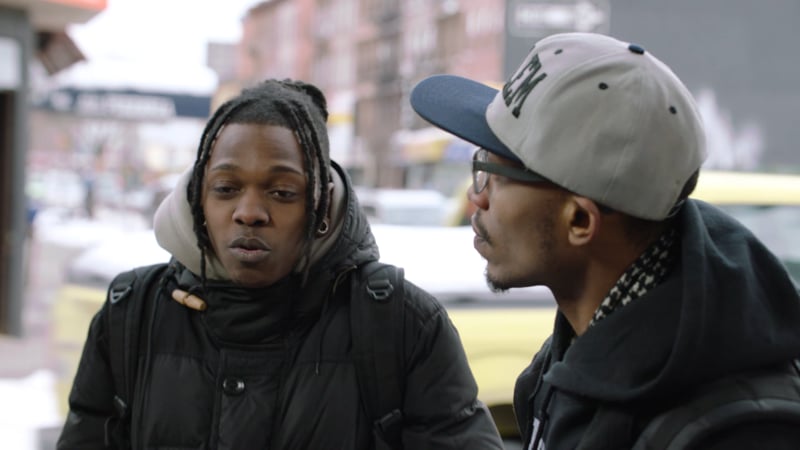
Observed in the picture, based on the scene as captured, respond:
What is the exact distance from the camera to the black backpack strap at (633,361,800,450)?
4.40ft

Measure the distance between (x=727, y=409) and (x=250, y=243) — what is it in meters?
1.26

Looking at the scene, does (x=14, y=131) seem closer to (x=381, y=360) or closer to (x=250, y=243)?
(x=250, y=243)

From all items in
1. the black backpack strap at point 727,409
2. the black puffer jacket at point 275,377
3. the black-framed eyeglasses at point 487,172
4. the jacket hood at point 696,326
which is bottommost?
the black puffer jacket at point 275,377

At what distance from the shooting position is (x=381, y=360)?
7.46ft

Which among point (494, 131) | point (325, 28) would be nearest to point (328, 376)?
point (494, 131)

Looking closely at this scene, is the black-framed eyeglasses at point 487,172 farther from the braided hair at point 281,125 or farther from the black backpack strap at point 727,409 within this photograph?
the braided hair at point 281,125

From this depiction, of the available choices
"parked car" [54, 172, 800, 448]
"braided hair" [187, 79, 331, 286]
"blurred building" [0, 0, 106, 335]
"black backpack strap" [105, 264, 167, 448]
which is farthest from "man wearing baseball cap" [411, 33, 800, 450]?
"blurred building" [0, 0, 106, 335]

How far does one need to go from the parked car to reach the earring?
2390mm

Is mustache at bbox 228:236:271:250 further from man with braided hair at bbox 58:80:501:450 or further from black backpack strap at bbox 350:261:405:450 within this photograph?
black backpack strap at bbox 350:261:405:450

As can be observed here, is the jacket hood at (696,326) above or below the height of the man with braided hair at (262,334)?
above

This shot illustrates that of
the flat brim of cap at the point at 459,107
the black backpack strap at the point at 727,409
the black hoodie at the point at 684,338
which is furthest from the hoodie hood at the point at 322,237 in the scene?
the black backpack strap at the point at 727,409

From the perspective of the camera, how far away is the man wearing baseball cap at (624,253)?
55.5 inches

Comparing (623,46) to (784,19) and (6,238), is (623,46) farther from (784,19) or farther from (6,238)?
(784,19)

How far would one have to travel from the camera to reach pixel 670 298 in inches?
58.4
